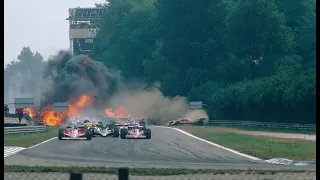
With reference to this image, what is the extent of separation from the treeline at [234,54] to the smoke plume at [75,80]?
7435 mm

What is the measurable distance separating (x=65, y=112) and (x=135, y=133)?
37.6 m

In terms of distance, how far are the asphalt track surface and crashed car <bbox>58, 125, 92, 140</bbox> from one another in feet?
10.8

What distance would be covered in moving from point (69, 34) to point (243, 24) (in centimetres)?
7738

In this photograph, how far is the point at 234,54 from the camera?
98.8 m

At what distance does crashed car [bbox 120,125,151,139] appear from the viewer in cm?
5291

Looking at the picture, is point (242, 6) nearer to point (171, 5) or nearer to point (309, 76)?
point (171, 5)

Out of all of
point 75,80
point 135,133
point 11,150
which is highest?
point 75,80

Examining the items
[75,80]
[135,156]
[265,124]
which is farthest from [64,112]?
[135,156]

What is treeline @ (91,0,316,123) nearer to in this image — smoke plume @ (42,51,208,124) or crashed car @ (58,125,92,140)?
smoke plume @ (42,51,208,124)

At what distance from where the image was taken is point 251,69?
96.0m

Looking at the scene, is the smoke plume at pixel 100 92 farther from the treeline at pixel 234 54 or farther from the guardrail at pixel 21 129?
the guardrail at pixel 21 129

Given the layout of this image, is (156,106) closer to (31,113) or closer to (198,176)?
(31,113)

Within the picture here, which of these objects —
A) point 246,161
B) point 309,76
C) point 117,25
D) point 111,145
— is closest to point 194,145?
point 111,145

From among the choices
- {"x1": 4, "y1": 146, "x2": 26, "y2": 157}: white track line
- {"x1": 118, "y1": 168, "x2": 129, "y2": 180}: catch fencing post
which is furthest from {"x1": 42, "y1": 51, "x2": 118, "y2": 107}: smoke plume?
{"x1": 118, "y1": 168, "x2": 129, "y2": 180}: catch fencing post
